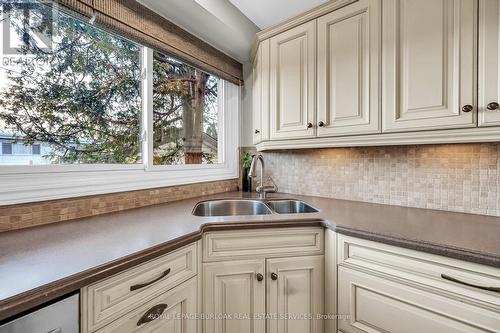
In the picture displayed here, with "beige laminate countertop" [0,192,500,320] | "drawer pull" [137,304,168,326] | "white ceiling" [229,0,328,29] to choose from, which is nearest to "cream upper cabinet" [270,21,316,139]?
"white ceiling" [229,0,328,29]

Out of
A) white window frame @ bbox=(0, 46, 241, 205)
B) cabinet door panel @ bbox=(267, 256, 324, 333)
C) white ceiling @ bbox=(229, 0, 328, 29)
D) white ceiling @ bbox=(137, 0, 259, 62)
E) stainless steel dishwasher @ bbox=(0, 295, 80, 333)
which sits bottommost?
cabinet door panel @ bbox=(267, 256, 324, 333)

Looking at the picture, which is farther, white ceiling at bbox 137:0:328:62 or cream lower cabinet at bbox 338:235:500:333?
white ceiling at bbox 137:0:328:62

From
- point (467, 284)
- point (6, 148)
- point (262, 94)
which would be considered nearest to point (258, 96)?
point (262, 94)

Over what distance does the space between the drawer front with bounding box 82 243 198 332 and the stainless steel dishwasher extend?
0.10ft

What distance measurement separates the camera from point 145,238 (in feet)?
3.00

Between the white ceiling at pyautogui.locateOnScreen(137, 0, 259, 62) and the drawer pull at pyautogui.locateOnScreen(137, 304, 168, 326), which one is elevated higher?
the white ceiling at pyautogui.locateOnScreen(137, 0, 259, 62)

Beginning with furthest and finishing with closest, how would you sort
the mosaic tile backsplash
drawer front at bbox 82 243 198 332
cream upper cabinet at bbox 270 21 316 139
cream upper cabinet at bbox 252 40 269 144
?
cream upper cabinet at bbox 252 40 269 144 < cream upper cabinet at bbox 270 21 316 139 < the mosaic tile backsplash < drawer front at bbox 82 243 198 332

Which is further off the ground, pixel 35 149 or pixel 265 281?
pixel 35 149

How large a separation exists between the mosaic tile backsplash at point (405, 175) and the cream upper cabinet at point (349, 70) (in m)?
0.37

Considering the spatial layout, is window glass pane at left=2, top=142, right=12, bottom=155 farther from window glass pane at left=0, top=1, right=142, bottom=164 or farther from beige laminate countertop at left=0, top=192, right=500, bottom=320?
beige laminate countertop at left=0, top=192, right=500, bottom=320

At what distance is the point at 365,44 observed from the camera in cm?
133

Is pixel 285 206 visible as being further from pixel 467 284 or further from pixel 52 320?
pixel 52 320

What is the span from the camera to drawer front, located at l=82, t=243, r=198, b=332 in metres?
0.68

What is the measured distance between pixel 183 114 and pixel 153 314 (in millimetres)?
1378
